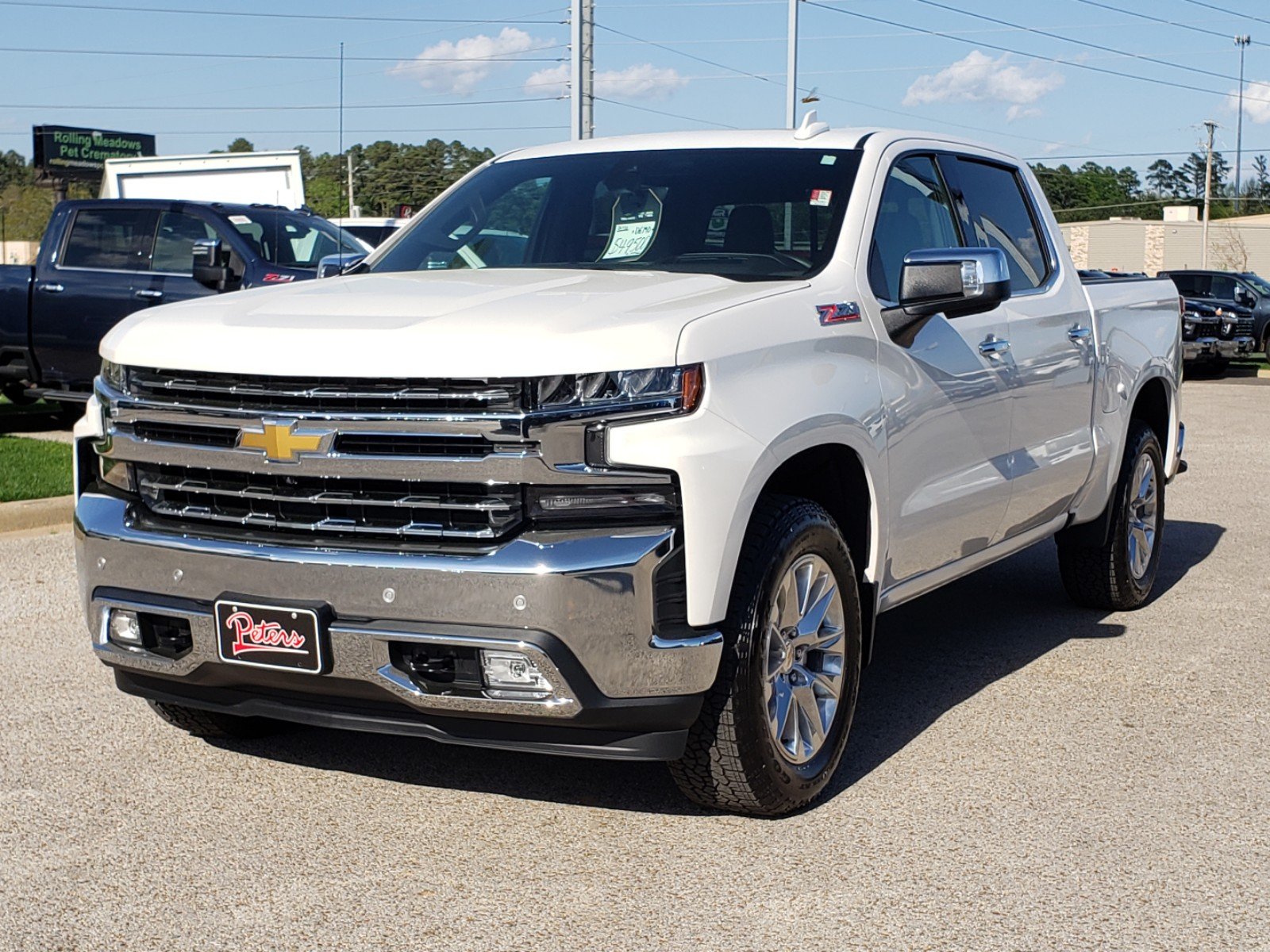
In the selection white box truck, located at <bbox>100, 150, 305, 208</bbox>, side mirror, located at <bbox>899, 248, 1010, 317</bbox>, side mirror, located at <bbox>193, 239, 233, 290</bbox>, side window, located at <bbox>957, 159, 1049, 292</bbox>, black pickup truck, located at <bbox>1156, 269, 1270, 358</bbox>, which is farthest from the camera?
black pickup truck, located at <bbox>1156, 269, 1270, 358</bbox>

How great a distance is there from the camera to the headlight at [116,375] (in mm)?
4383

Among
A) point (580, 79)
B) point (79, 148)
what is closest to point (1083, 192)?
point (79, 148)

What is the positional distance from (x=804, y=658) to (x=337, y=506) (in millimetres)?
1408

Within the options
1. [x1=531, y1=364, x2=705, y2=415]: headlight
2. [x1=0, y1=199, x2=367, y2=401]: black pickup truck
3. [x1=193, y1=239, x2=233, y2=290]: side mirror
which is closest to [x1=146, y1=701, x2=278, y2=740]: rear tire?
[x1=531, y1=364, x2=705, y2=415]: headlight

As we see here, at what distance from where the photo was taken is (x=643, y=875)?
4.00 meters

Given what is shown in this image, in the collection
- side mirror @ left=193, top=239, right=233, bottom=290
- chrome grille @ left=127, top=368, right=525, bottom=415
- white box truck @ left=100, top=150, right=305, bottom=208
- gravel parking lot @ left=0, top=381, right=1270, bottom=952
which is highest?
white box truck @ left=100, top=150, right=305, bottom=208

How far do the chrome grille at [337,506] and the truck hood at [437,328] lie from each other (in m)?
0.28

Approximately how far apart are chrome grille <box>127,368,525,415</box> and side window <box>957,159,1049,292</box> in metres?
2.79

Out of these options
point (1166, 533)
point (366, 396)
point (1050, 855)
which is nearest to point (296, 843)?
point (366, 396)

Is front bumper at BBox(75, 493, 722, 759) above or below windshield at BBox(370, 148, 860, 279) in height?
below

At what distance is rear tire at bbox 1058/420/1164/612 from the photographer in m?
7.09

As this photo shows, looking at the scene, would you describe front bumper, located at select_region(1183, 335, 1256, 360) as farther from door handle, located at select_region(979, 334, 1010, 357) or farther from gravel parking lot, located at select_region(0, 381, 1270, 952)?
door handle, located at select_region(979, 334, 1010, 357)

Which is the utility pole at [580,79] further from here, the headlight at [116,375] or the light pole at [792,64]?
the headlight at [116,375]

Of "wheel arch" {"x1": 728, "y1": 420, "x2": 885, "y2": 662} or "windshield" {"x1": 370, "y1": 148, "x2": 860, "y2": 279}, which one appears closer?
"wheel arch" {"x1": 728, "y1": 420, "x2": 885, "y2": 662}
